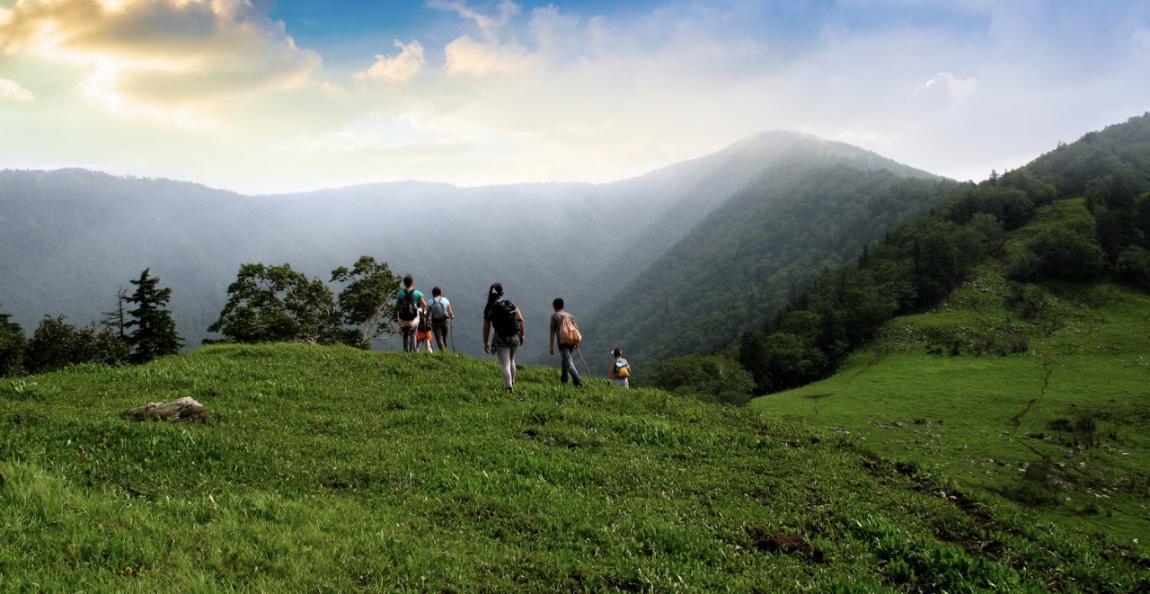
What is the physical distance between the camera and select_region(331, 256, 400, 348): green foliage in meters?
58.9

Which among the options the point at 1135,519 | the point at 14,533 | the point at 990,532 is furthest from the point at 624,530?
the point at 1135,519

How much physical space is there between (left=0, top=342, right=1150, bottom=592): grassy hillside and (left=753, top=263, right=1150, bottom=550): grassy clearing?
17.8 ft

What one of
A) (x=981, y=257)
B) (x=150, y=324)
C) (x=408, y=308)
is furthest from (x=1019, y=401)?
(x=150, y=324)

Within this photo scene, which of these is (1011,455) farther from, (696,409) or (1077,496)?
(696,409)

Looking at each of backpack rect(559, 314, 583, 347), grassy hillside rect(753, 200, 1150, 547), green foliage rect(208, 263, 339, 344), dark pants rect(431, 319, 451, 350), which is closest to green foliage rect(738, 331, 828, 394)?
grassy hillside rect(753, 200, 1150, 547)

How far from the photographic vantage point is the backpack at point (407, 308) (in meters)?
24.4

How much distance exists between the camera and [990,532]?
38.5ft

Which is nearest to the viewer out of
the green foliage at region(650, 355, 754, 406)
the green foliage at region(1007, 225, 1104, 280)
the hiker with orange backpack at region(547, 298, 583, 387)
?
the hiker with orange backpack at region(547, 298, 583, 387)

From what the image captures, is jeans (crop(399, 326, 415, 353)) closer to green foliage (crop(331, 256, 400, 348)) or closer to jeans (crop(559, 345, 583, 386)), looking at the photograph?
jeans (crop(559, 345, 583, 386))

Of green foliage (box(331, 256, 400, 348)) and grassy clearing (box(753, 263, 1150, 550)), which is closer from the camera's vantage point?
grassy clearing (box(753, 263, 1150, 550))

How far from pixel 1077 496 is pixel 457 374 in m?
32.4

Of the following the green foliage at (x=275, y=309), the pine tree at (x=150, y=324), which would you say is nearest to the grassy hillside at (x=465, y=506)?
the green foliage at (x=275, y=309)

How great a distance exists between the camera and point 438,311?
957 inches

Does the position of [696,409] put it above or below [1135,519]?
above
